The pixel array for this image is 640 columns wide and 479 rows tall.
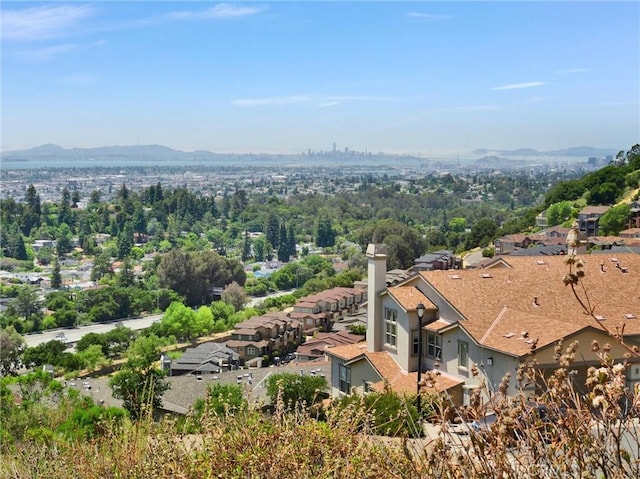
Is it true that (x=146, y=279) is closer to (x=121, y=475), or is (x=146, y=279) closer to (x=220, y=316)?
(x=220, y=316)

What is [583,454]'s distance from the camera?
2.34 metres

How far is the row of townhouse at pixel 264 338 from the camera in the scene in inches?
1062

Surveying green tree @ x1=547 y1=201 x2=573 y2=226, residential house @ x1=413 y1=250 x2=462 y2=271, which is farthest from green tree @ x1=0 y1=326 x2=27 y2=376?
green tree @ x1=547 y1=201 x2=573 y2=226

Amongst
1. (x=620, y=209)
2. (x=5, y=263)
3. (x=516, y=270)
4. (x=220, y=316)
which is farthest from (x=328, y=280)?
(x=5, y=263)

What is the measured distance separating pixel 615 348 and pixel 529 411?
23.4 feet

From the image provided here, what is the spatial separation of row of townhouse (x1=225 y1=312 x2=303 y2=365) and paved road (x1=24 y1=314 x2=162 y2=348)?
9.88 meters

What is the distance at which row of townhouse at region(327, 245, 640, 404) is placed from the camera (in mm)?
9398

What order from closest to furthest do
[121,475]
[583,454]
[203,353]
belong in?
[583,454], [121,475], [203,353]

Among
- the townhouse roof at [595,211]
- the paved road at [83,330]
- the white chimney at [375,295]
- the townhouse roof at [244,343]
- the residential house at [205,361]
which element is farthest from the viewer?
the paved road at [83,330]

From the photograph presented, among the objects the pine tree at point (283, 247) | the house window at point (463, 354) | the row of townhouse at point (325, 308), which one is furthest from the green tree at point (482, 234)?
the house window at point (463, 354)

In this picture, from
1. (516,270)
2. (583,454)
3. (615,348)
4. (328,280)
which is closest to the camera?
(583,454)

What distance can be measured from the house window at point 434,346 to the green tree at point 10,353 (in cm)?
1808

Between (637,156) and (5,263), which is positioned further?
(5,263)

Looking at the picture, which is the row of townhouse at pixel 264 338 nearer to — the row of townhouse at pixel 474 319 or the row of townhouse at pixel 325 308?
the row of townhouse at pixel 325 308
